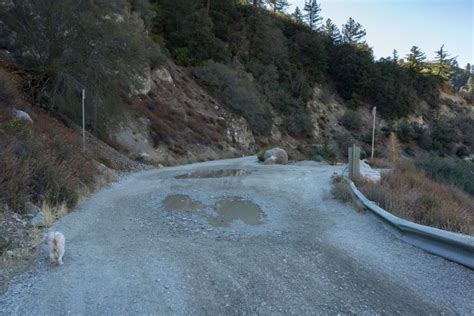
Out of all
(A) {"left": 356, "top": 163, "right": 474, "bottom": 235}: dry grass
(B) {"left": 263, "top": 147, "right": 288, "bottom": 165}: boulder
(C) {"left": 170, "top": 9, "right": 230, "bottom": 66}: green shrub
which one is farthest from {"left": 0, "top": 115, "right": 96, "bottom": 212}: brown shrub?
(C) {"left": 170, "top": 9, "right": 230, "bottom": 66}: green shrub

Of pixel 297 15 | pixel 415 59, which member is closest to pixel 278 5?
pixel 297 15

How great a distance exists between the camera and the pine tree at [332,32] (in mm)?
72438

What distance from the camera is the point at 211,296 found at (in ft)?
12.9

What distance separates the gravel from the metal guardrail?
12 centimetres

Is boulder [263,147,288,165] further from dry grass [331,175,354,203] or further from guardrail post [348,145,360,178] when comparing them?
dry grass [331,175,354,203]

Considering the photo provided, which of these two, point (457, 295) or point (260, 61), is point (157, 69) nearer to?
point (260, 61)

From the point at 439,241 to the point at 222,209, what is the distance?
4573 mm

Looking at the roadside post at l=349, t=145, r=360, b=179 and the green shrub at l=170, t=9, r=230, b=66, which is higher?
the green shrub at l=170, t=9, r=230, b=66

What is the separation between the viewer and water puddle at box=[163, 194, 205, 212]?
842 cm

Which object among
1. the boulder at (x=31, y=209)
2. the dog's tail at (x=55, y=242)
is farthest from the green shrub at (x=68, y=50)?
the dog's tail at (x=55, y=242)

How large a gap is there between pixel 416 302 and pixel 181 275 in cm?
264

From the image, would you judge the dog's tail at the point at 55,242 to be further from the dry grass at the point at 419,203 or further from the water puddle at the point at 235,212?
the dry grass at the point at 419,203

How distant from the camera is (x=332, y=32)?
74.6m

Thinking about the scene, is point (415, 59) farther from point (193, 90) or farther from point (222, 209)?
point (222, 209)
